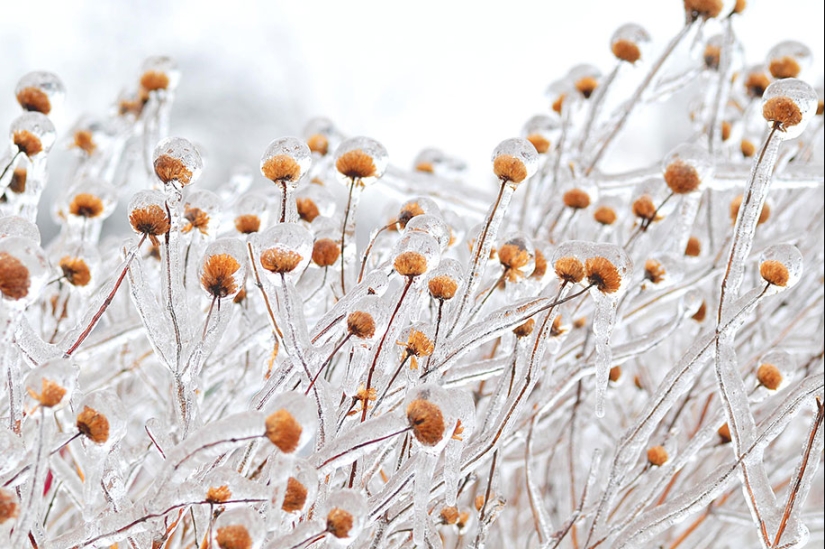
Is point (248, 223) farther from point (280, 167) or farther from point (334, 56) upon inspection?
point (334, 56)

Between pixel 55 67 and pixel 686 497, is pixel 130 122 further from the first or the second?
pixel 55 67

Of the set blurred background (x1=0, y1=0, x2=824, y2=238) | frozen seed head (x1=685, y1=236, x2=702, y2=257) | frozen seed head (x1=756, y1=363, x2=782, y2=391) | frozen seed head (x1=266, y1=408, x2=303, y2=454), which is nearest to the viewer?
frozen seed head (x1=266, y1=408, x2=303, y2=454)

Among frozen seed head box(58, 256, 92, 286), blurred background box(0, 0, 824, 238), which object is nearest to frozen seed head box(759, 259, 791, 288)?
frozen seed head box(58, 256, 92, 286)

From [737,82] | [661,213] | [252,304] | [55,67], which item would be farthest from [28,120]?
[55,67]

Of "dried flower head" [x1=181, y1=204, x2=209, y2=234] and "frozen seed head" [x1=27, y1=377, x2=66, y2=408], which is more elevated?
"dried flower head" [x1=181, y1=204, x2=209, y2=234]

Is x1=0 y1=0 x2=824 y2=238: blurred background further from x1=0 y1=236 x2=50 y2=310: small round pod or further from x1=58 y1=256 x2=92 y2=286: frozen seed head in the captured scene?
x1=0 y1=236 x2=50 y2=310: small round pod

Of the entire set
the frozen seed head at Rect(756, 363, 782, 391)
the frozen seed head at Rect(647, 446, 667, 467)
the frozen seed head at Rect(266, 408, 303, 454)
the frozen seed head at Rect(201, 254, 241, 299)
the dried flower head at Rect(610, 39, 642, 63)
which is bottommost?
the frozen seed head at Rect(647, 446, 667, 467)

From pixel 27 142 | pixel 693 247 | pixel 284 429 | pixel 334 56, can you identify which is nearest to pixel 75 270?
pixel 27 142
